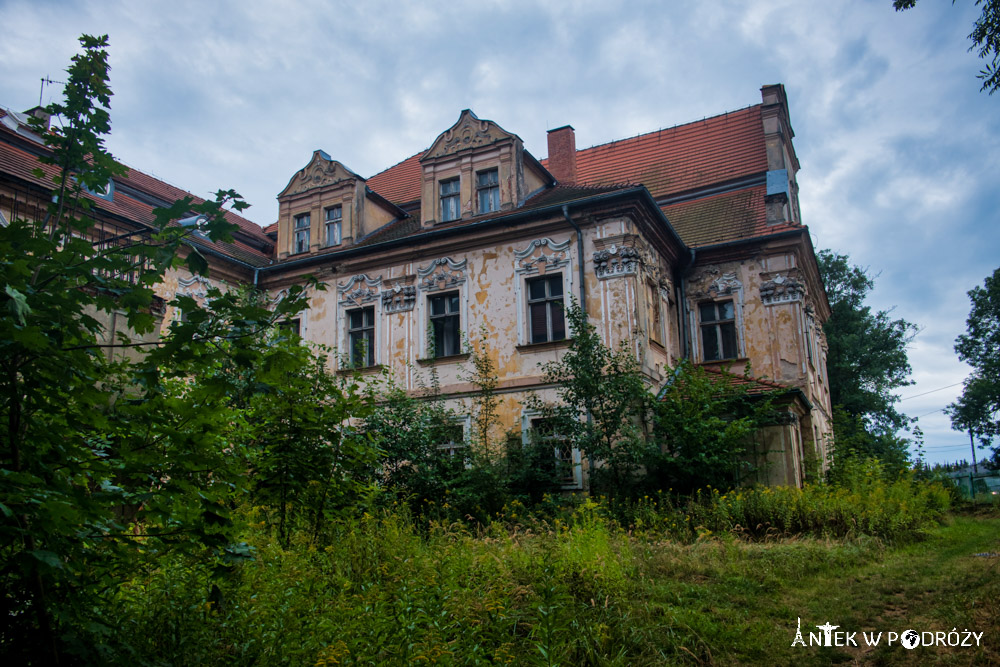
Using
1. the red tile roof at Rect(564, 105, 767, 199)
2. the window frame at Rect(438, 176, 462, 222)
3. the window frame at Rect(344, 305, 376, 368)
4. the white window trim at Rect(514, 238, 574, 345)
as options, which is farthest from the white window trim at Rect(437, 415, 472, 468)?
the red tile roof at Rect(564, 105, 767, 199)

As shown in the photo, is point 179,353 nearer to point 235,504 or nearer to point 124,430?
point 124,430

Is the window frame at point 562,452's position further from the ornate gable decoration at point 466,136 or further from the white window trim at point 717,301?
the ornate gable decoration at point 466,136

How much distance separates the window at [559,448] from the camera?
15.0 m

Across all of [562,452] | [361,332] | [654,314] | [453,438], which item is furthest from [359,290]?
[654,314]

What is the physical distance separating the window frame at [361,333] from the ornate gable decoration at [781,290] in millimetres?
9847

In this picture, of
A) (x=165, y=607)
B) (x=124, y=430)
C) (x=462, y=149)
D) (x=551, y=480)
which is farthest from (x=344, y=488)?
(x=462, y=149)

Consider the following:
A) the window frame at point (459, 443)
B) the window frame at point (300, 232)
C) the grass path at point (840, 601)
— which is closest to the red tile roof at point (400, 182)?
the window frame at point (300, 232)

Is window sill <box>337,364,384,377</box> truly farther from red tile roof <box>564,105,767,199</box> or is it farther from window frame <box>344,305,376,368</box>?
red tile roof <box>564,105,767,199</box>

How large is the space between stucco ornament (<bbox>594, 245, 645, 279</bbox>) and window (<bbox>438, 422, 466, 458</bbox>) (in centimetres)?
444

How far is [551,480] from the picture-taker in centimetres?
1479

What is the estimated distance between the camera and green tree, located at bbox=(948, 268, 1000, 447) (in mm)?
37500

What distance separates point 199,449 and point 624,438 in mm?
11692

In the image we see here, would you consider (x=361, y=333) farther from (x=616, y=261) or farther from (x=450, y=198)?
(x=616, y=261)

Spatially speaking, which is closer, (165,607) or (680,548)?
(165,607)
